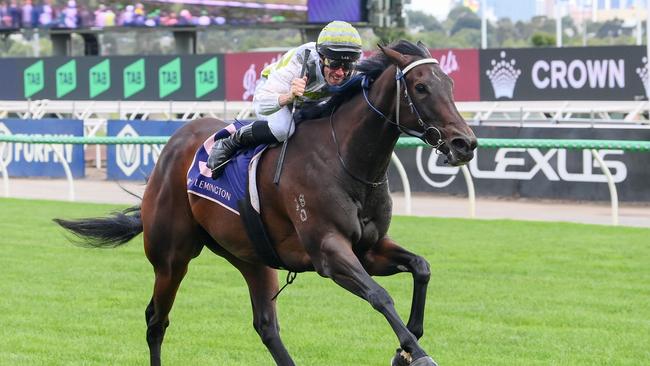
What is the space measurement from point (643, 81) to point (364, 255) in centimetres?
1351

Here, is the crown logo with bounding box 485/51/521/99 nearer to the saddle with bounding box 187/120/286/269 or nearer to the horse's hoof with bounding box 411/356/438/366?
the saddle with bounding box 187/120/286/269

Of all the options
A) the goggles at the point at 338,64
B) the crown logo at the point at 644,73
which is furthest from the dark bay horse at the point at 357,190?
the crown logo at the point at 644,73

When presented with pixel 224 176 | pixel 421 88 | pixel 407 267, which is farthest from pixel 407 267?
pixel 224 176

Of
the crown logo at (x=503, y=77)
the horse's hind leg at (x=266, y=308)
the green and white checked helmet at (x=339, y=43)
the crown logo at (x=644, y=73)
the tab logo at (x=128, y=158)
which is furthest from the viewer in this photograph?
the crown logo at (x=503, y=77)

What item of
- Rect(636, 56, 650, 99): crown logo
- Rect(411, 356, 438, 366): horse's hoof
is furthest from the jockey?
Rect(636, 56, 650, 99): crown logo

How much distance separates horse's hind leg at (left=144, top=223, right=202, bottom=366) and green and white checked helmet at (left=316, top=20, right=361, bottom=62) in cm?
139

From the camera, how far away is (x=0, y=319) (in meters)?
7.48

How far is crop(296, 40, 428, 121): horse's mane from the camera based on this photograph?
496cm

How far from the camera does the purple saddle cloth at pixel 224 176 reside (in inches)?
218

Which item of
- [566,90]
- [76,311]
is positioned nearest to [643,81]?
[566,90]

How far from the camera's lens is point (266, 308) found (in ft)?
19.3

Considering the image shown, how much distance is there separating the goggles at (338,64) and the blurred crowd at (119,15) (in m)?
18.4

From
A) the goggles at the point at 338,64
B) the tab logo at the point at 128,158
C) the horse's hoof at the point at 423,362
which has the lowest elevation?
the tab logo at the point at 128,158

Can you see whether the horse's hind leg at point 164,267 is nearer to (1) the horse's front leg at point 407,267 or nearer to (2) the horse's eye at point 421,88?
(1) the horse's front leg at point 407,267
